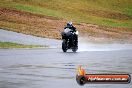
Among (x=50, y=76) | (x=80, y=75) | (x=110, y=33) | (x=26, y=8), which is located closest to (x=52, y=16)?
(x=26, y=8)

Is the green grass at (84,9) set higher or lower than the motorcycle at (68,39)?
lower

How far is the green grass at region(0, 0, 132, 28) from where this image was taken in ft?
250

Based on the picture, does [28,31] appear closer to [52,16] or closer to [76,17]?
[52,16]

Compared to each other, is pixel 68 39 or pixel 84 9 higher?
pixel 68 39

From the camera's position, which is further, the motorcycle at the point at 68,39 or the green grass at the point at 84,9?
the green grass at the point at 84,9

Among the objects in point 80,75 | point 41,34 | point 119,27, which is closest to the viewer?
point 80,75

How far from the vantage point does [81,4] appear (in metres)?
89.4

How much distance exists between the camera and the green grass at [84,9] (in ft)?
250

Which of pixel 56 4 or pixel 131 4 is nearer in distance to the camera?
pixel 56 4

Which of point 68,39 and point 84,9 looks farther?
point 84,9

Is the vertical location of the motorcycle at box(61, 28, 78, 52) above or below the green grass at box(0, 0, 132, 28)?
above

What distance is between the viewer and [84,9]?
87000 mm

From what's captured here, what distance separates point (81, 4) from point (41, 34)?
1325 inches

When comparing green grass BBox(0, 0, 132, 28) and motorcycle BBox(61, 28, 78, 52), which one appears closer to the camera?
motorcycle BBox(61, 28, 78, 52)
